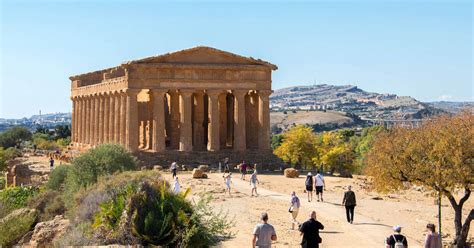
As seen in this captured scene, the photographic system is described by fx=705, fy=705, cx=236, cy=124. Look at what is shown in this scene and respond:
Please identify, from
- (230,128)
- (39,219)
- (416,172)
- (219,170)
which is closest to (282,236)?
(416,172)

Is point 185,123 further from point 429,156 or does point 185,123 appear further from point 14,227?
point 429,156

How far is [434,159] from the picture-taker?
2614cm

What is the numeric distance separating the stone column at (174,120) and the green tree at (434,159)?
30821mm

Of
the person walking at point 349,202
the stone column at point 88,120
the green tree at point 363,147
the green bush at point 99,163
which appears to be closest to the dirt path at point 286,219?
the person walking at point 349,202

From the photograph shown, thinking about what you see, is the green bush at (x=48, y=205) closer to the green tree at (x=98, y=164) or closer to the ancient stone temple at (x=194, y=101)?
the green tree at (x=98, y=164)

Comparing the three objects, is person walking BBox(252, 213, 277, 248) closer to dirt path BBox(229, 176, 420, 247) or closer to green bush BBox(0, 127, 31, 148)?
dirt path BBox(229, 176, 420, 247)

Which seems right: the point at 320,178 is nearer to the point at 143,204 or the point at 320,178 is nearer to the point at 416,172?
the point at 416,172

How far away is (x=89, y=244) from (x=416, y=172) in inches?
504

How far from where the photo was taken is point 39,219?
30.5 metres

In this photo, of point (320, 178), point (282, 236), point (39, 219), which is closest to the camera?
point (282, 236)

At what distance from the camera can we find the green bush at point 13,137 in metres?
Answer: 112

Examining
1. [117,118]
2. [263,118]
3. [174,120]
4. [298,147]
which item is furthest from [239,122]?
[298,147]

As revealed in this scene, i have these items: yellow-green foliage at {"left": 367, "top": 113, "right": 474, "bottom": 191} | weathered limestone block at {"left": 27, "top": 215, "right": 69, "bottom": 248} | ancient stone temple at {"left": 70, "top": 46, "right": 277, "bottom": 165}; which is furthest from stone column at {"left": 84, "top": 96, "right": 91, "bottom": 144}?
yellow-green foliage at {"left": 367, "top": 113, "right": 474, "bottom": 191}

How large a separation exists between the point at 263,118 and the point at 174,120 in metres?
7.61
